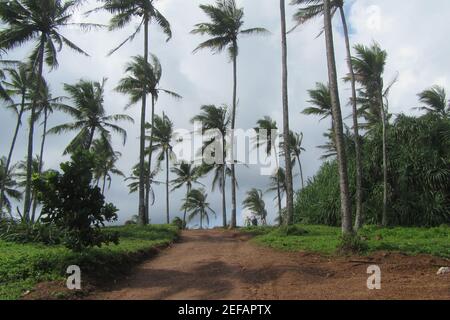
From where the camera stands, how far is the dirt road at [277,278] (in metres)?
7.79

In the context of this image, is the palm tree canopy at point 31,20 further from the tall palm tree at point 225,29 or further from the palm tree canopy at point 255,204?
the palm tree canopy at point 255,204

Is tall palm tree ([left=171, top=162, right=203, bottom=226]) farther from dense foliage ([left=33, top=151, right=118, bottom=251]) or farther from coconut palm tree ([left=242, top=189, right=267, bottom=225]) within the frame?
dense foliage ([left=33, top=151, right=118, bottom=251])

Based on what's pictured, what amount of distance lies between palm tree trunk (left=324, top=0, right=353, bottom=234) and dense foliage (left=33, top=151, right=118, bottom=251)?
6.19 m

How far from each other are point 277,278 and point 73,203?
14.9 feet

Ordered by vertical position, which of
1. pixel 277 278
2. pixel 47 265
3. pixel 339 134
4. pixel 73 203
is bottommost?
pixel 277 278

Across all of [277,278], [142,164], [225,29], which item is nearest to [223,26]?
[225,29]

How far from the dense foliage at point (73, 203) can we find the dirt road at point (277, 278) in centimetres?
132

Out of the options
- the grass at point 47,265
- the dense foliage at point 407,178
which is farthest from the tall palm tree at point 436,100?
the grass at point 47,265

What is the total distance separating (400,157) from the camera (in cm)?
2222

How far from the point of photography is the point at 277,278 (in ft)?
30.3

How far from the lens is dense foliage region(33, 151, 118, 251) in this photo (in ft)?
31.6

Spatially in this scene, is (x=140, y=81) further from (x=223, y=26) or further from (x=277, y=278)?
(x=277, y=278)

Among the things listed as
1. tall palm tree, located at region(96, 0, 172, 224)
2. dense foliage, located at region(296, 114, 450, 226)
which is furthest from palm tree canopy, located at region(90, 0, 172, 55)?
dense foliage, located at region(296, 114, 450, 226)

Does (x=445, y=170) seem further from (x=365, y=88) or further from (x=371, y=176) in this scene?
(x=365, y=88)
